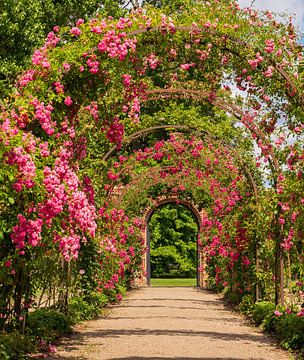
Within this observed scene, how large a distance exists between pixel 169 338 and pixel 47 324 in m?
1.50

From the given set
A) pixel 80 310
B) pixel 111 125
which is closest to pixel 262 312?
pixel 80 310

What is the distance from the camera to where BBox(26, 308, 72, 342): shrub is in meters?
7.79

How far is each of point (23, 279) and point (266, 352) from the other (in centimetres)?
270

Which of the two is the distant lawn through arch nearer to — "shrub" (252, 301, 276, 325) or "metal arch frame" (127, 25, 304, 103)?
"shrub" (252, 301, 276, 325)

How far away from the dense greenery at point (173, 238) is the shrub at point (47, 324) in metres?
24.4

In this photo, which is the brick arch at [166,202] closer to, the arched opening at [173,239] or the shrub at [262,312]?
the arched opening at [173,239]

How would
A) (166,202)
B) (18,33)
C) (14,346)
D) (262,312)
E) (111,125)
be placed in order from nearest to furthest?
(14,346), (111,125), (262,312), (18,33), (166,202)

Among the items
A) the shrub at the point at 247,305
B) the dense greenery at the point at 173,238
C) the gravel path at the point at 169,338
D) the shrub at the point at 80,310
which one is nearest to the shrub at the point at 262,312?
the gravel path at the point at 169,338

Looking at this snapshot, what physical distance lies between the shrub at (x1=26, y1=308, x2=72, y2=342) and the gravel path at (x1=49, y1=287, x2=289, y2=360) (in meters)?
0.19

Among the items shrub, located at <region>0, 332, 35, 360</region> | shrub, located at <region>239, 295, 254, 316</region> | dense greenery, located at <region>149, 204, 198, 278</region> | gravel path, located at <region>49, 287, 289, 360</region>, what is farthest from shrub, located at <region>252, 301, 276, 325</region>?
dense greenery, located at <region>149, 204, 198, 278</region>

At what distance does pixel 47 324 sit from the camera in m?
8.30

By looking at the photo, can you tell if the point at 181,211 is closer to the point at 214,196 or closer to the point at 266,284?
the point at 214,196

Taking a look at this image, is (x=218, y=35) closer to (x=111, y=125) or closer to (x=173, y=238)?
(x=111, y=125)

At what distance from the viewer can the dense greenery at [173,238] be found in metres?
33.8
